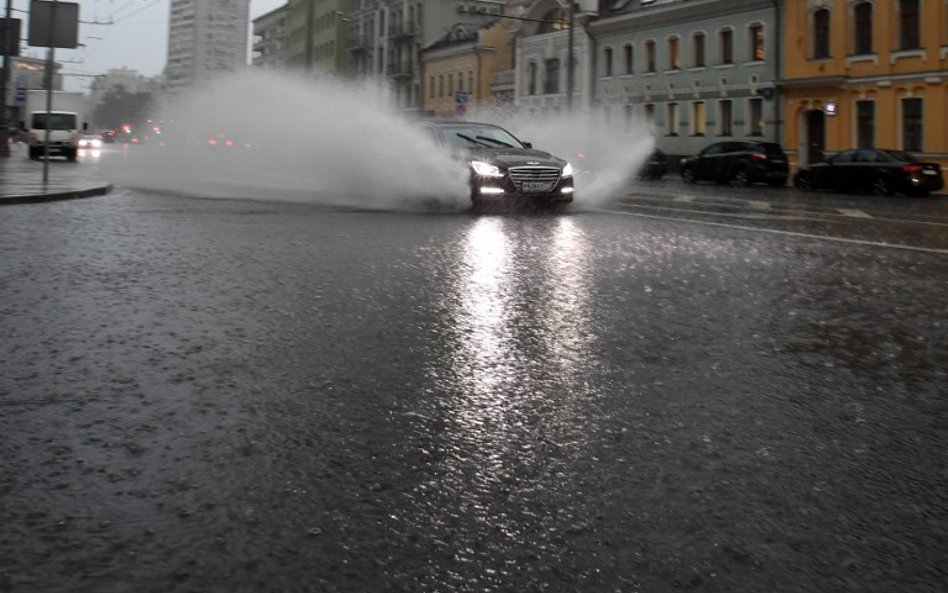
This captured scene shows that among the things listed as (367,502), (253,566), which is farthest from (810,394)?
(253,566)

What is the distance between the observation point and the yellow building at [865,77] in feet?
115

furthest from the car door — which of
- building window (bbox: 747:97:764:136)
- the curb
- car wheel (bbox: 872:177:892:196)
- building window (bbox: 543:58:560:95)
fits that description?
the curb

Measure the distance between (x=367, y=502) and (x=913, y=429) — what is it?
2469 mm

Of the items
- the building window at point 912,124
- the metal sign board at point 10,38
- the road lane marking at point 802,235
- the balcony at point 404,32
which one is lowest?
the road lane marking at point 802,235

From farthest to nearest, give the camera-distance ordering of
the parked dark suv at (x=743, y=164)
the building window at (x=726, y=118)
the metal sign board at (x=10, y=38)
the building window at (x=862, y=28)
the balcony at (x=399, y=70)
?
the balcony at (x=399, y=70)
the building window at (x=726, y=118)
the building window at (x=862, y=28)
the parked dark suv at (x=743, y=164)
the metal sign board at (x=10, y=38)

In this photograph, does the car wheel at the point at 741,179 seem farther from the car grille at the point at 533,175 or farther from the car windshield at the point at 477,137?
the car grille at the point at 533,175

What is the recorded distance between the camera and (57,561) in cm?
275

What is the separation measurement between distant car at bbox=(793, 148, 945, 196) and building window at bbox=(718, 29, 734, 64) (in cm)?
1465

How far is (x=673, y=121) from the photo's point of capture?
4900cm

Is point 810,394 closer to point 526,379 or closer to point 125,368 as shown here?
point 526,379

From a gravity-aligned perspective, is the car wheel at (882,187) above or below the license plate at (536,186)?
above

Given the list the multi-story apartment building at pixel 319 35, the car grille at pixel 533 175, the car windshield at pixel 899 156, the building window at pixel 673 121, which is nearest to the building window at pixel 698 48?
the building window at pixel 673 121

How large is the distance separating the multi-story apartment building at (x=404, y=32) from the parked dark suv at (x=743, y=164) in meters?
38.7

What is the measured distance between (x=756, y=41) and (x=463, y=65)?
29.5m
